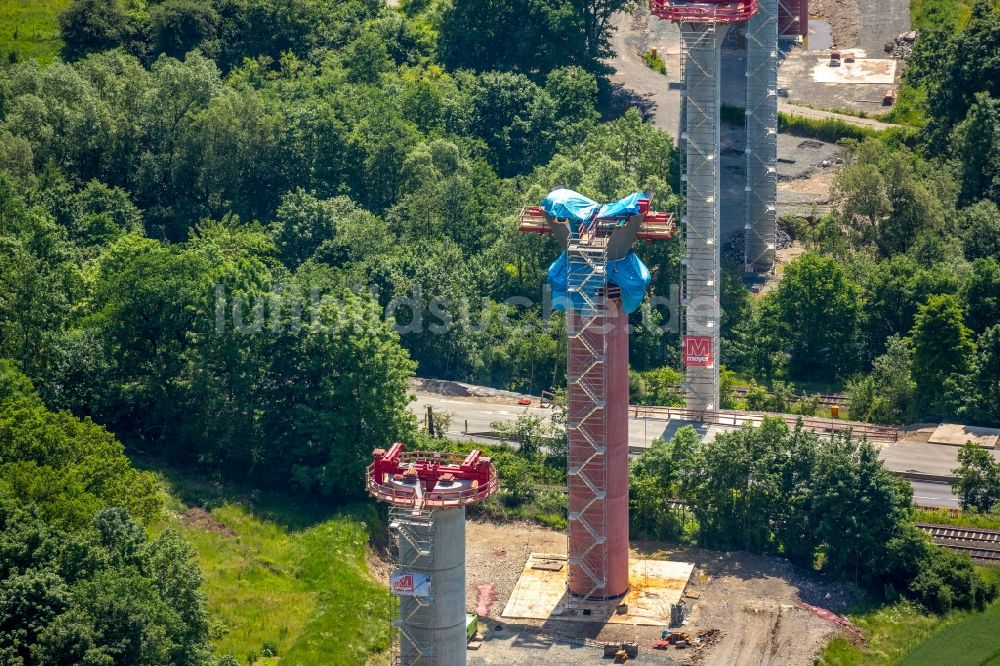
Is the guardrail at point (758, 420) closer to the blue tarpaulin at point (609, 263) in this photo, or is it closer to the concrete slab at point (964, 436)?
the concrete slab at point (964, 436)

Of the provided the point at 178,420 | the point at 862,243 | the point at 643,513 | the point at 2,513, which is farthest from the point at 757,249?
the point at 2,513

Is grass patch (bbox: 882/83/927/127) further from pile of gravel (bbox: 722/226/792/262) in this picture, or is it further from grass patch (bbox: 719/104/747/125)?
pile of gravel (bbox: 722/226/792/262)

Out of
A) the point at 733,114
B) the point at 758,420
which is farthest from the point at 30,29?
the point at 758,420

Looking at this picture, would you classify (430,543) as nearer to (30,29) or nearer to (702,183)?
(702,183)

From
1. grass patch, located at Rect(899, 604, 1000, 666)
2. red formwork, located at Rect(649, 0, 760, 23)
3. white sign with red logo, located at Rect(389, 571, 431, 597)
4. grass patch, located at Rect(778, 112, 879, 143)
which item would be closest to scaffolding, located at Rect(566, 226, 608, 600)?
grass patch, located at Rect(899, 604, 1000, 666)

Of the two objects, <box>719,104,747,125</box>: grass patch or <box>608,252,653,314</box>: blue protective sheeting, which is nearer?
<box>608,252,653,314</box>: blue protective sheeting

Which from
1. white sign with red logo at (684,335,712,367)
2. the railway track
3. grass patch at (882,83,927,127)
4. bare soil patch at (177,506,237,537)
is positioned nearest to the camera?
the railway track
